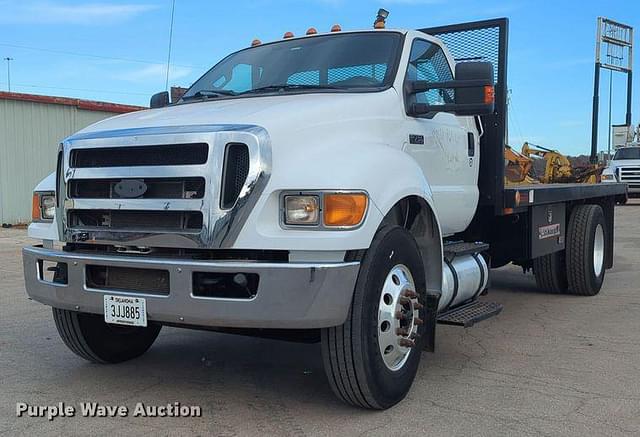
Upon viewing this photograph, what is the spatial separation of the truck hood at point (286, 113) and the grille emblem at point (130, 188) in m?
0.34

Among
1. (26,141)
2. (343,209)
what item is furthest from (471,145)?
(26,141)

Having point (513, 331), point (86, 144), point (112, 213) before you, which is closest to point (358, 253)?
point (112, 213)

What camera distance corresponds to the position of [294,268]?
3.32m

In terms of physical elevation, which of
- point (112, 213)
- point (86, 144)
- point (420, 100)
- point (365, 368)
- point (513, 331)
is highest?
point (420, 100)

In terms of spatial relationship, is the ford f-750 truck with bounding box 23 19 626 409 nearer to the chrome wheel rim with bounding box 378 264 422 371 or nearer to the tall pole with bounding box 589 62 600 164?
the chrome wheel rim with bounding box 378 264 422 371

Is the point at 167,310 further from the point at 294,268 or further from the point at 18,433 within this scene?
the point at 18,433

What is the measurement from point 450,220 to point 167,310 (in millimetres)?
2462

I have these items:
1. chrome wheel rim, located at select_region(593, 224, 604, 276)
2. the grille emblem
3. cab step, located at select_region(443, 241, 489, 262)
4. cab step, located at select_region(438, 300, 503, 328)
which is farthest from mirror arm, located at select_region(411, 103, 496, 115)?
chrome wheel rim, located at select_region(593, 224, 604, 276)

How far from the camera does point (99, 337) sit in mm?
4742

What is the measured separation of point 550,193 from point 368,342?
3.75 meters

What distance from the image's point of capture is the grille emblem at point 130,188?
3666 millimetres

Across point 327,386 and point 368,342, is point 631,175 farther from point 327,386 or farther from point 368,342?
point 368,342

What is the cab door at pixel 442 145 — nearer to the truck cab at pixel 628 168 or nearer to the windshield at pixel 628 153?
the truck cab at pixel 628 168

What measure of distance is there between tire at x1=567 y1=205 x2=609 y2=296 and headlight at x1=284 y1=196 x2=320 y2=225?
5014 millimetres
